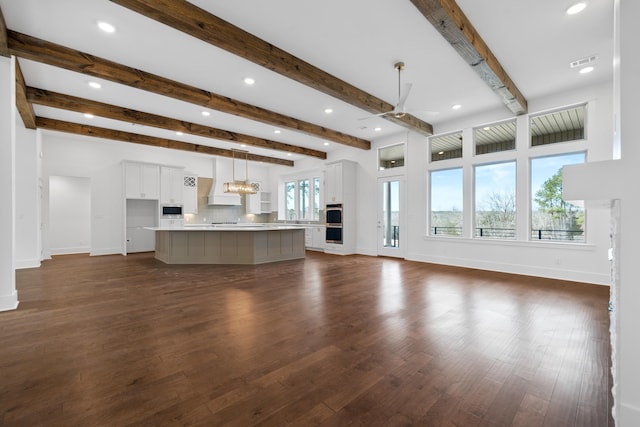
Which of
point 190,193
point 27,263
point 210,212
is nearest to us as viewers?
point 27,263

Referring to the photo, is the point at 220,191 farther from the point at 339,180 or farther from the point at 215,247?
the point at 339,180

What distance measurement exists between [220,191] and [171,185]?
1599 mm

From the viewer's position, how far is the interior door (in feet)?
25.2

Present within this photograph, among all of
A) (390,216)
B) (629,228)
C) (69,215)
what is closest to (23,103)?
(69,215)

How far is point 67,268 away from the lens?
20.0ft

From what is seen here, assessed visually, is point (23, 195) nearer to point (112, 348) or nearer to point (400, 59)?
point (112, 348)

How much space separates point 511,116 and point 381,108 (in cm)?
276

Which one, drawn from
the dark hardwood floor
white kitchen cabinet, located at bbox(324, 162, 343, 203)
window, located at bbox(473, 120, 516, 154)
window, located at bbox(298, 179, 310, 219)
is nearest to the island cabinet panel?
the dark hardwood floor

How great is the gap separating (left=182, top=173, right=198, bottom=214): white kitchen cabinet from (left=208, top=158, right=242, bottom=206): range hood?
576 mm

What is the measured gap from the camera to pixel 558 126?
5.27m

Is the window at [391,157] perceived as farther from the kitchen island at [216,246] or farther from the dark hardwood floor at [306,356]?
the dark hardwood floor at [306,356]

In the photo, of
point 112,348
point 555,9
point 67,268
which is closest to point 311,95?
point 555,9

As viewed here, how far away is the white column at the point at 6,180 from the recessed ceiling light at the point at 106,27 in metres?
1.27

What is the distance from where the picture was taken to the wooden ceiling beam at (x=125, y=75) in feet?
10.9
